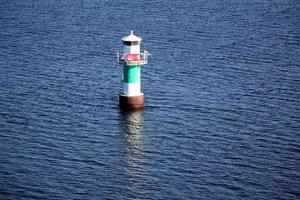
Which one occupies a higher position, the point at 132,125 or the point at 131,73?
the point at 131,73

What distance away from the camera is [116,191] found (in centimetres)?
4997

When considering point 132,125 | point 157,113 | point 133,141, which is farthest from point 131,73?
point 133,141

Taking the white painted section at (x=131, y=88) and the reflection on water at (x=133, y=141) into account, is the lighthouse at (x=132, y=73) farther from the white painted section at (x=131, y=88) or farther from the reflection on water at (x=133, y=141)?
the reflection on water at (x=133, y=141)

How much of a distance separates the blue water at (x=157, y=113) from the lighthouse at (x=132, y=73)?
4.34 ft

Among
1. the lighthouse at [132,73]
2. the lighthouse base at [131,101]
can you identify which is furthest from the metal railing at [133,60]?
the lighthouse base at [131,101]

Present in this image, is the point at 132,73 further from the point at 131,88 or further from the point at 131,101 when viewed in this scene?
the point at 131,101

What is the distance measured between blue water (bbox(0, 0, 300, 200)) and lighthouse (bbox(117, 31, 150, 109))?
4.34 ft

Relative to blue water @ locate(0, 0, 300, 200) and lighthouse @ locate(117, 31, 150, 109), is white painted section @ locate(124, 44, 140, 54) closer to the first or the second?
lighthouse @ locate(117, 31, 150, 109)

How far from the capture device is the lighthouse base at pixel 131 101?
217 feet

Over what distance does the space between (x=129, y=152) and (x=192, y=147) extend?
14.8 feet

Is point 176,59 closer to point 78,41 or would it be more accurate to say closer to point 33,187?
point 78,41

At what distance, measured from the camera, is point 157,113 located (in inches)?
2552

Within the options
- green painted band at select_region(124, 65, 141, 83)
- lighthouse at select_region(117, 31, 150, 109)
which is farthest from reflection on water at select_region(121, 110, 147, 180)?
green painted band at select_region(124, 65, 141, 83)

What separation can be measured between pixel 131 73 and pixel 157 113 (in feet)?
12.9
